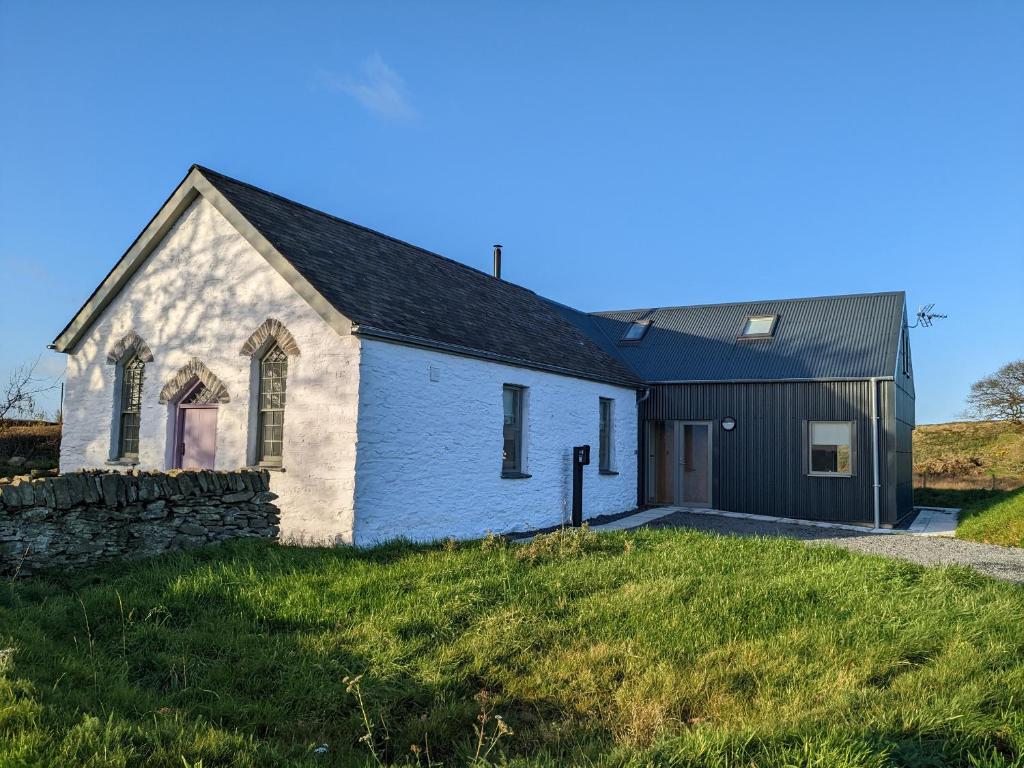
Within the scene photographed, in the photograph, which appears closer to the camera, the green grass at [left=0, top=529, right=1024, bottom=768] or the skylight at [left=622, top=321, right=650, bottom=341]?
the green grass at [left=0, top=529, right=1024, bottom=768]

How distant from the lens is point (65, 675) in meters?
5.04

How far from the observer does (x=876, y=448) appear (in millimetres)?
17234

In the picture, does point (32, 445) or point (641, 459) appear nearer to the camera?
point (641, 459)

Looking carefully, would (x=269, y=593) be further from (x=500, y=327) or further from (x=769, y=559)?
(x=500, y=327)

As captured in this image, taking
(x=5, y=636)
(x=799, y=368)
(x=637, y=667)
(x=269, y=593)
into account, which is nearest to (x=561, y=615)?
(x=637, y=667)

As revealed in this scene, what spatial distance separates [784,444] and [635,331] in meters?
6.32

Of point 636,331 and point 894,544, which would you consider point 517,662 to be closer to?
point 894,544

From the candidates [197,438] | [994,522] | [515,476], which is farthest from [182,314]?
[994,522]

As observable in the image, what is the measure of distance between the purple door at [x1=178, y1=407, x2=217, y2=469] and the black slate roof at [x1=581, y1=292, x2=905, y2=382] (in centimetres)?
1192

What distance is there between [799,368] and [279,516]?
13573 millimetres

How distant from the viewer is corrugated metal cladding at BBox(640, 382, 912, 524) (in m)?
17.4

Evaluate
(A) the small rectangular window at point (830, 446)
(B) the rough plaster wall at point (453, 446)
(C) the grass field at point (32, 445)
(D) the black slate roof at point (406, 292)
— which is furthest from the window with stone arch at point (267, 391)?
(A) the small rectangular window at point (830, 446)

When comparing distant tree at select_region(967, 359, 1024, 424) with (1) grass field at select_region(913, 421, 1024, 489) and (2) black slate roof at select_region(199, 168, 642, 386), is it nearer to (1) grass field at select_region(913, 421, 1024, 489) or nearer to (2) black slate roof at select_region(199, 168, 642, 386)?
(1) grass field at select_region(913, 421, 1024, 489)

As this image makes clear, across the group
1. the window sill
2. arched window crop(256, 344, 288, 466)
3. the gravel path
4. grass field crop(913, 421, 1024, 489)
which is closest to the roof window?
the gravel path
